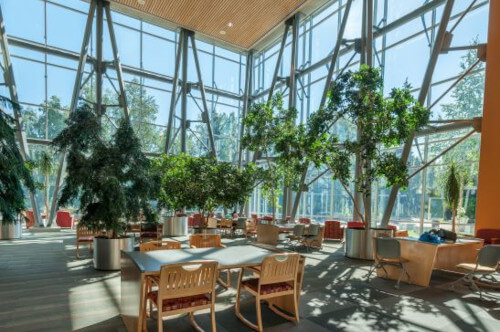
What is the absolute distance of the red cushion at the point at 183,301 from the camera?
110 inches

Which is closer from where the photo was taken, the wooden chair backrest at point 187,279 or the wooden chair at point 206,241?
the wooden chair backrest at point 187,279

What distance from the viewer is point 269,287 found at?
11.1 ft

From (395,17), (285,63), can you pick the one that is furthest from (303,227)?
(285,63)

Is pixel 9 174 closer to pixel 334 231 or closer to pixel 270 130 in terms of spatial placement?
pixel 270 130

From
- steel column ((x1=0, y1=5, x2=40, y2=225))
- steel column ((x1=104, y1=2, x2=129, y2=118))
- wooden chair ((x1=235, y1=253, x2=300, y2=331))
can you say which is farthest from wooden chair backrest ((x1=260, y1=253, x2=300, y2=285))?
steel column ((x1=104, y1=2, x2=129, y2=118))

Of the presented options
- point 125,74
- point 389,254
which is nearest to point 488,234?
point 389,254

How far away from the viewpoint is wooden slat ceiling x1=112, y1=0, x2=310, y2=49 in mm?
11352

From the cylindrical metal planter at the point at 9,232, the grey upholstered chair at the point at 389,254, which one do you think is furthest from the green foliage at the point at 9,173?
the grey upholstered chair at the point at 389,254

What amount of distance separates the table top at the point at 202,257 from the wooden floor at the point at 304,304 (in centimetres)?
69

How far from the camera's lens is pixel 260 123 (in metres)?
9.31

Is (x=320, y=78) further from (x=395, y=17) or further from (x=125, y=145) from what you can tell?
(x=125, y=145)

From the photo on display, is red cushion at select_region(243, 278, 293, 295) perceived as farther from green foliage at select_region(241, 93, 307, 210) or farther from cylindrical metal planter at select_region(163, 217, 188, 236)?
cylindrical metal planter at select_region(163, 217, 188, 236)

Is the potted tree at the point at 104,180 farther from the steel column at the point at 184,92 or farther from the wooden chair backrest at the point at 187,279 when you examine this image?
the steel column at the point at 184,92

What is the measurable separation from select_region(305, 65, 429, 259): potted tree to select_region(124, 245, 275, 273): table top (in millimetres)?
3687
